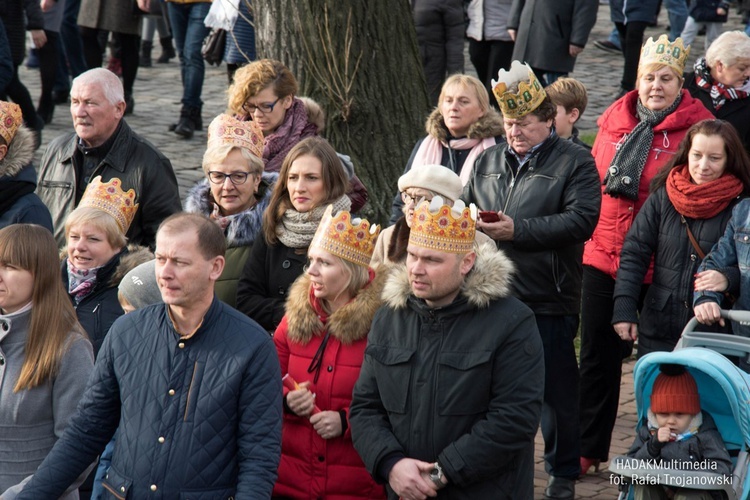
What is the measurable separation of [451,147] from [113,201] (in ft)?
6.70

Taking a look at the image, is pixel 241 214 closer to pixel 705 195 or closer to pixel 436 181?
pixel 436 181

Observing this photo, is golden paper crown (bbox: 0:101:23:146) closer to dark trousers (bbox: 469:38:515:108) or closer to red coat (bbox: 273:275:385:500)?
red coat (bbox: 273:275:385:500)

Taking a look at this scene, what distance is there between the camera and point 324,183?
19.0ft

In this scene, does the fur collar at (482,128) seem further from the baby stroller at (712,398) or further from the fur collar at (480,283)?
the fur collar at (480,283)

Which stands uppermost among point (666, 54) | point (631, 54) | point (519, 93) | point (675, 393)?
point (666, 54)

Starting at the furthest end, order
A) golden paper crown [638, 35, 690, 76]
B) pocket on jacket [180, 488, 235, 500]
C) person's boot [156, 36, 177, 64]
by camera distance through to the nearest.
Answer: person's boot [156, 36, 177, 64] → golden paper crown [638, 35, 690, 76] → pocket on jacket [180, 488, 235, 500]

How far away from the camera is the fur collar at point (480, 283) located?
15.2 feet

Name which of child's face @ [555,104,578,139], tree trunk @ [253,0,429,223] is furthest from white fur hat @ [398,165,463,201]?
tree trunk @ [253,0,429,223]

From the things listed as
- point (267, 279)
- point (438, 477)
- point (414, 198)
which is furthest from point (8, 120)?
point (438, 477)

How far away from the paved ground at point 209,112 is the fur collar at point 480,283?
6.69 feet

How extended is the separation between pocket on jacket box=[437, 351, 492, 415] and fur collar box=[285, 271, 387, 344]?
20.8 inches

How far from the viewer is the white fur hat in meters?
5.56

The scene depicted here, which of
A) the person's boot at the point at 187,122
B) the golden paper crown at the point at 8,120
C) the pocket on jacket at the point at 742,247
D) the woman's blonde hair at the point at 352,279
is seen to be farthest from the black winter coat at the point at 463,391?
the person's boot at the point at 187,122

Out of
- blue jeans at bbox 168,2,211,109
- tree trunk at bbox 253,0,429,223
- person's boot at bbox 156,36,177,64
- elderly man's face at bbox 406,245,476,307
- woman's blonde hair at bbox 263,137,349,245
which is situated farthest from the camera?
person's boot at bbox 156,36,177,64
